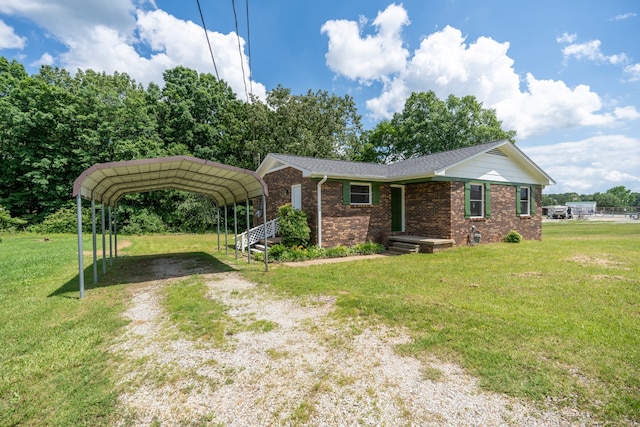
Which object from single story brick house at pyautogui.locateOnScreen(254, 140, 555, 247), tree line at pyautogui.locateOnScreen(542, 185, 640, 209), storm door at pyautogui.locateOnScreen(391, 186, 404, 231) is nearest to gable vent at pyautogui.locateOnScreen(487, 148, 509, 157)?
single story brick house at pyautogui.locateOnScreen(254, 140, 555, 247)

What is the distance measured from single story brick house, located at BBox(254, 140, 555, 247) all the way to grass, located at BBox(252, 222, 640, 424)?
2774 mm

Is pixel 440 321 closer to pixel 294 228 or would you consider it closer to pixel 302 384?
pixel 302 384

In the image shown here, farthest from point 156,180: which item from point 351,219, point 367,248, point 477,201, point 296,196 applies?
point 477,201

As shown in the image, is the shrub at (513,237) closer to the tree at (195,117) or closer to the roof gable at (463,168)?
the roof gable at (463,168)

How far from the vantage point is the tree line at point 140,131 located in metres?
22.1

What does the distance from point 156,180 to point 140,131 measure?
61.1 ft

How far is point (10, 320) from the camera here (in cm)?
473

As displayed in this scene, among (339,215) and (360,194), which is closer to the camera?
(339,215)

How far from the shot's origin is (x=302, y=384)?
2875mm

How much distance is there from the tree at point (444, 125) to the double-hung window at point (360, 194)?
813 inches

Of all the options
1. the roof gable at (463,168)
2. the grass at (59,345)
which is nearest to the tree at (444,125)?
the roof gable at (463,168)

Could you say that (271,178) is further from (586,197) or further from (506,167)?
(586,197)

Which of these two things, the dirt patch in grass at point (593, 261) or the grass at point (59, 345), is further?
the dirt patch in grass at point (593, 261)

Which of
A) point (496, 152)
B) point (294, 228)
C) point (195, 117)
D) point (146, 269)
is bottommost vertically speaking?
point (146, 269)
